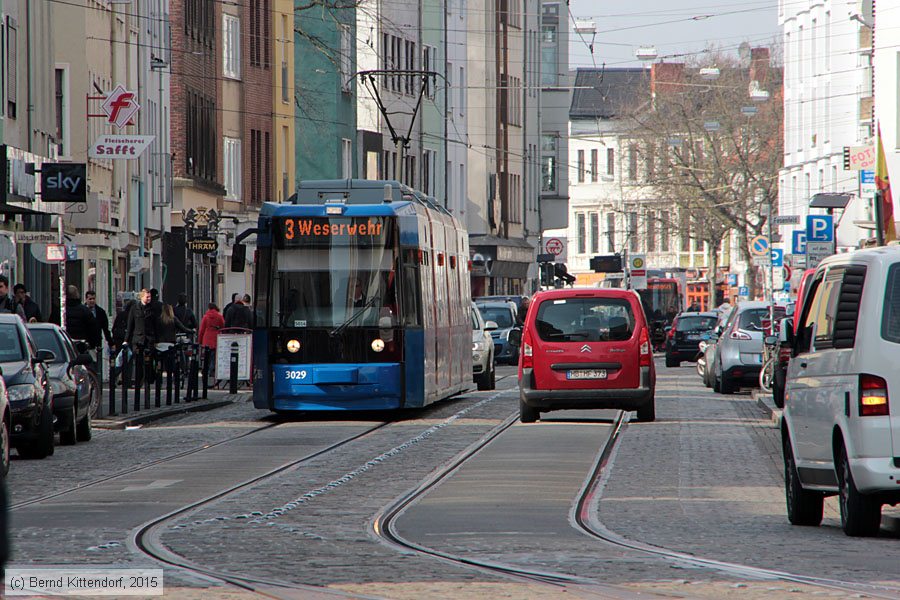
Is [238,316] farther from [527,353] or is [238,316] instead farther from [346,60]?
[346,60]

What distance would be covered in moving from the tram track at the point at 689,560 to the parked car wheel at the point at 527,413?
32.5ft

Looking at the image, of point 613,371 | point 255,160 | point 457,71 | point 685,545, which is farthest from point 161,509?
point 457,71

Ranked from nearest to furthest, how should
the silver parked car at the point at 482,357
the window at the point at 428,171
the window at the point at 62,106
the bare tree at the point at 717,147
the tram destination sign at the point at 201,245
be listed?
the silver parked car at the point at 482,357 < the tram destination sign at the point at 201,245 < the window at the point at 62,106 < the window at the point at 428,171 < the bare tree at the point at 717,147

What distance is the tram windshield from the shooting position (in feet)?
88.1

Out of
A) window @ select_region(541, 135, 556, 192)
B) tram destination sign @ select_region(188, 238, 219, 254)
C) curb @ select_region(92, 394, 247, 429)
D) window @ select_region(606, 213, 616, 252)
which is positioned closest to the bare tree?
window @ select_region(541, 135, 556, 192)

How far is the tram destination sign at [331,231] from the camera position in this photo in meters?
27.0

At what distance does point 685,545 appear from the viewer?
12000mm

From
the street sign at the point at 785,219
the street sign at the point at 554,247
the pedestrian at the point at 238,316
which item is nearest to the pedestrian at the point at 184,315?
the pedestrian at the point at 238,316

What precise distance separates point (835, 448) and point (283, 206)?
1580 centimetres

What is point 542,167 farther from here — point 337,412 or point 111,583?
point 111,583

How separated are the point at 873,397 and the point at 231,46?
167 ft

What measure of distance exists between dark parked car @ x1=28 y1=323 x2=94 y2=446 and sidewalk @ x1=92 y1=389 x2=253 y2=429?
221 cm

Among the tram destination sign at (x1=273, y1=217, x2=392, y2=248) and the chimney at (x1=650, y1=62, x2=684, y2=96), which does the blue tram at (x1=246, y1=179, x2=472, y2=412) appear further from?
the chimney at (x1=650, y1=62, x2=684, y2=96)

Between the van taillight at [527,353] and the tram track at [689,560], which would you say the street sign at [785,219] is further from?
the tram track at [689,560]
